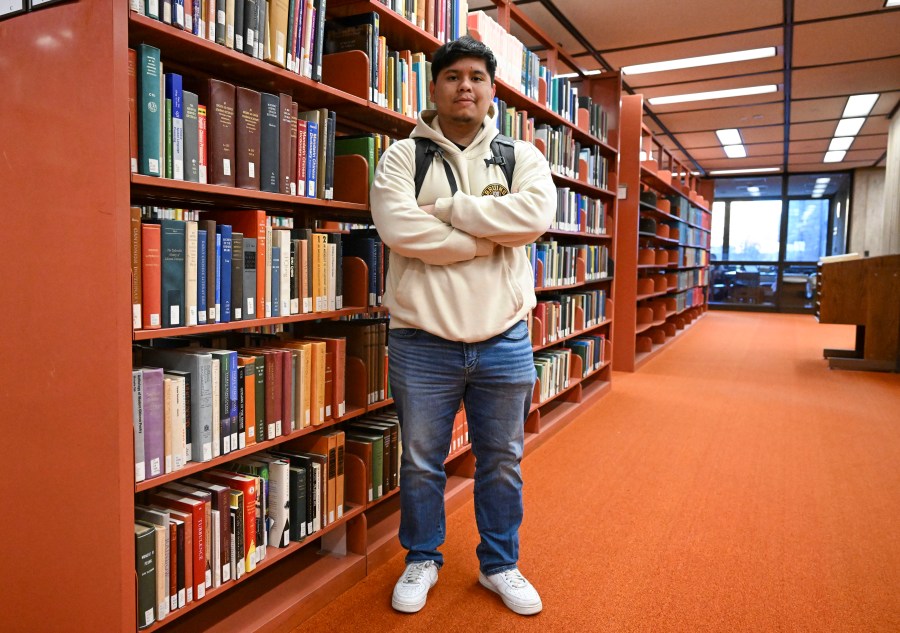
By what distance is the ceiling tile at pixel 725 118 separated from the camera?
23.9 feet

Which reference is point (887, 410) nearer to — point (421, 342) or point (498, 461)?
point (498, 461)

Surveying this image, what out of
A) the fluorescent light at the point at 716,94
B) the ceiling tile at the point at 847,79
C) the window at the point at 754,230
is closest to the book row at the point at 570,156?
the fluorescent light at the point at 716,94

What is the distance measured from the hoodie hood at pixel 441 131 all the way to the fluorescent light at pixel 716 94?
5.56 metres

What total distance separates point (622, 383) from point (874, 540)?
299 centimetres

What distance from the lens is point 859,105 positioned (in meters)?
7.09

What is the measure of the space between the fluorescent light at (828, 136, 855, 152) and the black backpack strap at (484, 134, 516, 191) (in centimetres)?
889

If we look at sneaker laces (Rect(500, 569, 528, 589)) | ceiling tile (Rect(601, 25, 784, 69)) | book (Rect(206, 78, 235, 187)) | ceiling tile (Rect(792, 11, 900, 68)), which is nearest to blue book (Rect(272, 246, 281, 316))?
book (Rect(206, 78, 235, 187))

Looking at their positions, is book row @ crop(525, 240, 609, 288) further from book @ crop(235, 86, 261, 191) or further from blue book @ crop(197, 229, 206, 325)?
blue book @ crop(197, 229, 206, 325)

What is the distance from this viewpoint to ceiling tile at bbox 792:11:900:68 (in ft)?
15.4

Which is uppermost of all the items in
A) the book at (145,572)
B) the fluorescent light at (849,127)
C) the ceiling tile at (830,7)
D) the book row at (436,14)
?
the fluorescent light at (849,127)

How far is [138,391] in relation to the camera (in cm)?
139

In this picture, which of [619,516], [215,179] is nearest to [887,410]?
[619,516]

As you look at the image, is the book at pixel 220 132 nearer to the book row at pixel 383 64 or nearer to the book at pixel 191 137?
the book at pixel 191 137

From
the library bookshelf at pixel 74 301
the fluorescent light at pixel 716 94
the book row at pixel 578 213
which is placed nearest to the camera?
the library bookshelf at pixel 74 301
